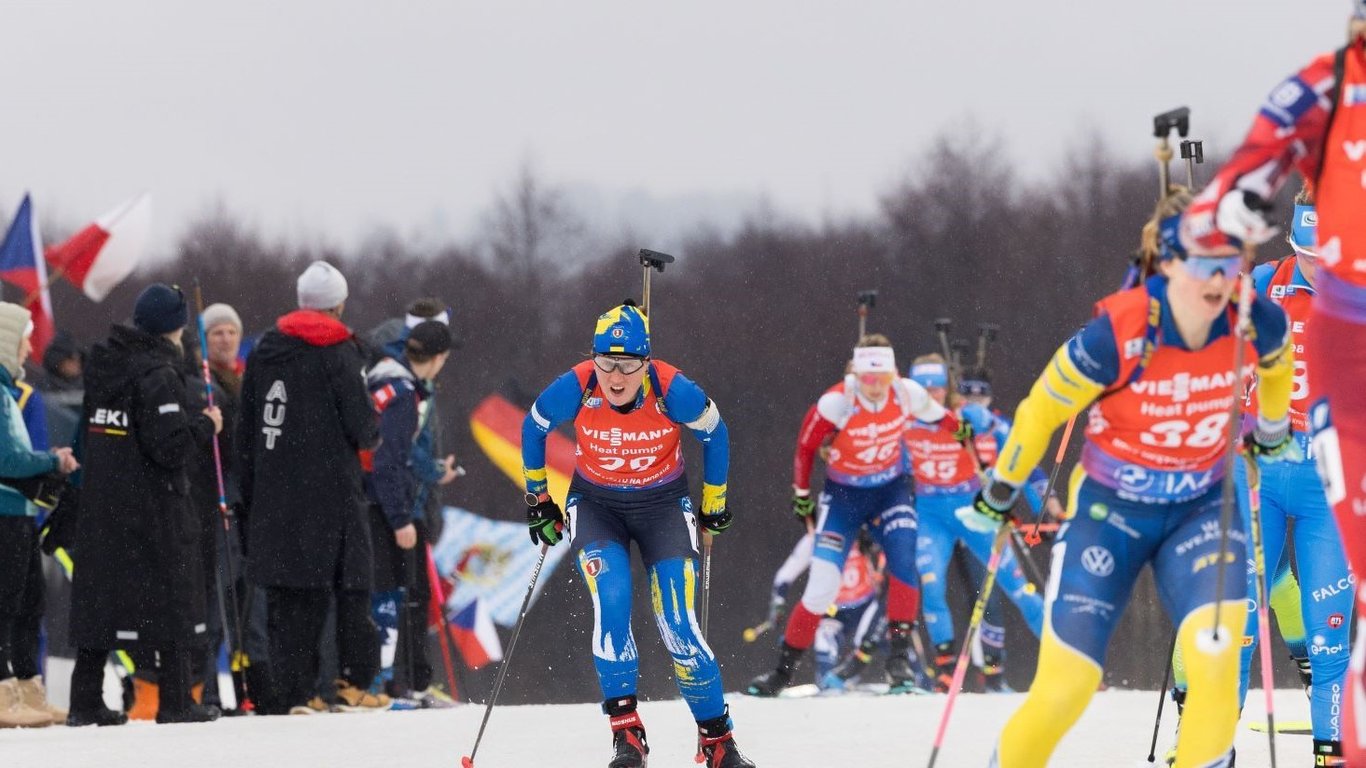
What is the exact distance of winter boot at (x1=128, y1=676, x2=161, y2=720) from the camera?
8.79m

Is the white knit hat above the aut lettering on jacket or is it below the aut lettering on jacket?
above

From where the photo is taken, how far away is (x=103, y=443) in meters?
7.77

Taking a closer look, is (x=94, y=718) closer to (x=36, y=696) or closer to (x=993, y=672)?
(x=36, y=696)

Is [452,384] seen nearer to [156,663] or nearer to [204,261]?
[204,261]

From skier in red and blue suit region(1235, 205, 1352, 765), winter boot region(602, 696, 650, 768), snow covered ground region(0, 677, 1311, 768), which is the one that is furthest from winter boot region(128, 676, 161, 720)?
skier in red and blue suit region(1235, 205, 1352, 765)

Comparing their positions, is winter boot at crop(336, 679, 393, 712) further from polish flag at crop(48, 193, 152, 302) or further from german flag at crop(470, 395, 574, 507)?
german flag at crop(470, 395, 574, 507)

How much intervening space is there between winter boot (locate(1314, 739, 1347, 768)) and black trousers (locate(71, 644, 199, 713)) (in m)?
4.84

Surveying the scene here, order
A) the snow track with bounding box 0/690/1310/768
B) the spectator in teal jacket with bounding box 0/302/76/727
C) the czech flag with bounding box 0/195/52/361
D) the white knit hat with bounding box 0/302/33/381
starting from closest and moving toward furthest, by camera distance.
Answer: the snow track with bounding box 0/690/1310/768 → the spectator in teal jacket with bounding box 0/302/76/727 → the white knit hat with bounding box 0/302/33/381 → the czech flag with bounding box 0/195/52/361

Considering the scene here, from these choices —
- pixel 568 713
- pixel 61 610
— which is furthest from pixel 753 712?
pixel 61 610

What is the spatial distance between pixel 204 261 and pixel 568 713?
12332mm

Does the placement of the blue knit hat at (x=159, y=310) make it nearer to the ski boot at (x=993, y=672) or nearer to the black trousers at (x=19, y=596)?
the black trousers at (x=19, y=596)

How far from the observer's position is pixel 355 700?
895 centimetres

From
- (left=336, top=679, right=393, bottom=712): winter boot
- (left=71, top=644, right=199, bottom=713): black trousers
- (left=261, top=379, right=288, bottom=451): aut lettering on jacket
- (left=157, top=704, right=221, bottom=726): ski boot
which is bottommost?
(left=336, top=679, right=393, bottom=712): winter boot

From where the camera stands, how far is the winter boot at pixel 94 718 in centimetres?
769
